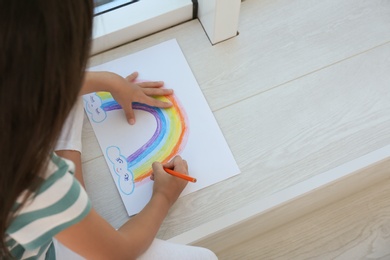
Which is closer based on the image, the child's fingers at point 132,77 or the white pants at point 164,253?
the white pants at point 164,253

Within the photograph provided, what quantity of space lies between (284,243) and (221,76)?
35 centimetres

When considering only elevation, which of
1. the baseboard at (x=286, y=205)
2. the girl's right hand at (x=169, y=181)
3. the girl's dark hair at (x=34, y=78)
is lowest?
the baseboard at (x=286, y=205)

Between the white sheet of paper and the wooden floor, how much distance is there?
2 cm

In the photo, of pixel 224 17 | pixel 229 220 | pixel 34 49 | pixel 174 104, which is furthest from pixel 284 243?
pixel 34 49

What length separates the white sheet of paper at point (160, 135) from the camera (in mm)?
877

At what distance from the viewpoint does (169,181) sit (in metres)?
0.84

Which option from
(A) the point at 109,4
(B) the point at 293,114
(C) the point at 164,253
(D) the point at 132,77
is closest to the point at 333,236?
(B) the point at 293,114

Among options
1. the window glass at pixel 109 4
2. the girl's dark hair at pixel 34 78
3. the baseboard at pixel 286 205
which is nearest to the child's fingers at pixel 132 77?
the window glass at pixel 109 4

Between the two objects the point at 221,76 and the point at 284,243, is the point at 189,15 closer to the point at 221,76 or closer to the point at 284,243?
the point at 221,76

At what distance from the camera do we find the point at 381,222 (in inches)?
37.1

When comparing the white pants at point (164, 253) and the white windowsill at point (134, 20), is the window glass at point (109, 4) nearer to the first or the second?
the white windowsill at point (134, 20)

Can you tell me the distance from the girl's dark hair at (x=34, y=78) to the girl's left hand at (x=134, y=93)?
37 centimetres

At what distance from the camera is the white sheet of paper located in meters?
0.88

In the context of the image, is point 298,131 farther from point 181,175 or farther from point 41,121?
point 41,121
